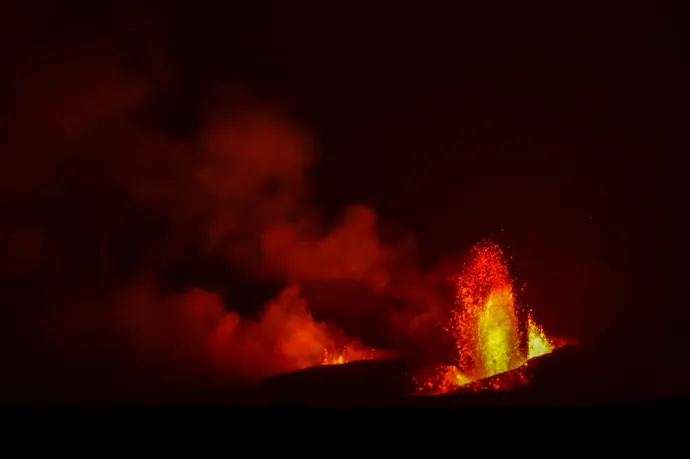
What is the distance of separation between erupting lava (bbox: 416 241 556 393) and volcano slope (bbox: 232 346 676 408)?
209 cm

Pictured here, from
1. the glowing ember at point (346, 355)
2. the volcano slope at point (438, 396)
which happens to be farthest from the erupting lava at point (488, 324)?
the glowing ember at point (346, 355)

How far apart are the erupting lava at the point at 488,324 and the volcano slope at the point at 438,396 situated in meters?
2.09

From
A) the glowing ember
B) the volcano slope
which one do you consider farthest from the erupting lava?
the glowing ember

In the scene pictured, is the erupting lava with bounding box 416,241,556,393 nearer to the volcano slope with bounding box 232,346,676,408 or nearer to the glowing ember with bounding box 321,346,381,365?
the volcano slope with bounding box 232,346,676,408

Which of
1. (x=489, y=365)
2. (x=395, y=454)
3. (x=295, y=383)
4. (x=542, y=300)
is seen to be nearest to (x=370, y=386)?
(x=295, y=383)

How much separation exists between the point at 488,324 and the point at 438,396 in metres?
7.43

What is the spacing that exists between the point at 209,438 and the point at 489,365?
1568 centimetres

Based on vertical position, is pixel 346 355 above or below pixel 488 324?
below

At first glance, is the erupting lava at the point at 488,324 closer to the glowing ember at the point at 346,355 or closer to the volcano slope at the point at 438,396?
the volcano slope at the point at 438,396

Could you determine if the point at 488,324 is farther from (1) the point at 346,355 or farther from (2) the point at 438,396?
(2) the point at 438,396

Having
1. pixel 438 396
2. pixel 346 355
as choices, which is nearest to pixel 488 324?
pixel 346 355

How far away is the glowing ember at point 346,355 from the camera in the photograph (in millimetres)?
21109

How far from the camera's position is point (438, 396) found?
14453 millimetres

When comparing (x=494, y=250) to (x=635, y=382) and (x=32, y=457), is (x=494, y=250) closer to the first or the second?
(x=635, y=382)
